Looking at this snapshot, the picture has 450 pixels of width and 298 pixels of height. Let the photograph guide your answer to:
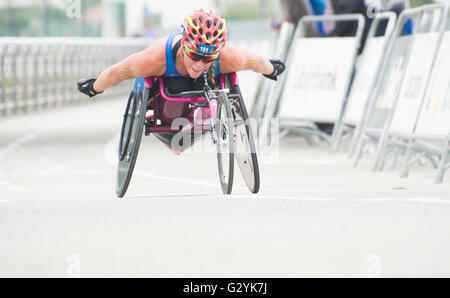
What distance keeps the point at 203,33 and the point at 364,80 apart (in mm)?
5627

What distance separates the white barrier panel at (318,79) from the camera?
13.7 meters

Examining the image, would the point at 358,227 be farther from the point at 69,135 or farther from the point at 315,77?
the point at 69,135

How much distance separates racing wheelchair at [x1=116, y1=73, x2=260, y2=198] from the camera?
7.97 metres

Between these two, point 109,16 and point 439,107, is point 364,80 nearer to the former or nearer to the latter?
point 439,107

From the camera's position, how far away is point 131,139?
8.70 m

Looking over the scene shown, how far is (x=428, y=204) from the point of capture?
7.79m

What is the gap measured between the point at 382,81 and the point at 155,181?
2886 millimetres

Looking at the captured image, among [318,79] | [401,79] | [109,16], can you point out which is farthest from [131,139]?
[109,16]

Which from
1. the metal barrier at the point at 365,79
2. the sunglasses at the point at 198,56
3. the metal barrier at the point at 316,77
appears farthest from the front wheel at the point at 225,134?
the metal barrier at the point at 316,77

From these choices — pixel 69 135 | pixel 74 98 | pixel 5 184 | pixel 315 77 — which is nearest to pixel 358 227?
pixel 5 184

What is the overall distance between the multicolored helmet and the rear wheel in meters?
0.66

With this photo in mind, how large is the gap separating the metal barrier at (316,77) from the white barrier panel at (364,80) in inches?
14.0

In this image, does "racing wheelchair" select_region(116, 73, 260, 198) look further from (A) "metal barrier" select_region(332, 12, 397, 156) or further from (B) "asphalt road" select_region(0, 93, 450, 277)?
(A) "metal barrier" select_region(332, 12, 397, 156)

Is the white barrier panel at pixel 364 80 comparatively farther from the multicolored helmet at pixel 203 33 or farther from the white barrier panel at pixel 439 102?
the multicolored helmet at pixel 203 33
